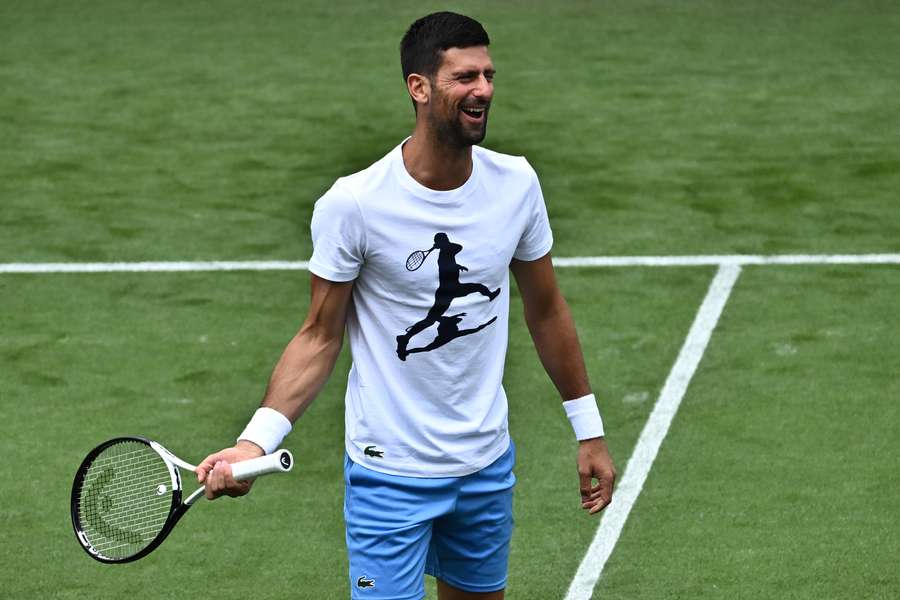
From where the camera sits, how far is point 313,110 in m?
14.5

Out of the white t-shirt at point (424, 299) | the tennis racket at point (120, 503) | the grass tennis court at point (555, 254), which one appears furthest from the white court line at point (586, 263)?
the white t-shirt at point (424, 299)

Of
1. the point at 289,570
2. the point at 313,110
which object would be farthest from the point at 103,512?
the point at 313,110

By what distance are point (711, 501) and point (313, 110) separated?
7.91 metres

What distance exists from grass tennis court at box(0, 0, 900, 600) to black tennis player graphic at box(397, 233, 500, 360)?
2.09m

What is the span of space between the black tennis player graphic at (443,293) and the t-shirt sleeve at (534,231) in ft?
0.80

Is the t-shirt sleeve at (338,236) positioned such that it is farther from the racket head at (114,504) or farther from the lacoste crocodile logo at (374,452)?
the racket head at (114,504)

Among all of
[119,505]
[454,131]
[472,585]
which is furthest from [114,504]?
[454,131]

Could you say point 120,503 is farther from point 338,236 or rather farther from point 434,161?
point 434,161

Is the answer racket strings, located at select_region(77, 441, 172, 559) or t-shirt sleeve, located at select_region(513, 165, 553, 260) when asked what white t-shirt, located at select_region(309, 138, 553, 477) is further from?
racket strings, located at select_region(77, 441, 172, 559)

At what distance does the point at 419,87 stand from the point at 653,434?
378 centimetres

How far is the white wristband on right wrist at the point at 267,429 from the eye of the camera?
4.67m

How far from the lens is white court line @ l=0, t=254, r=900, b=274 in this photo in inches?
420

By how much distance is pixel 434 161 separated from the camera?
4754 millimetres

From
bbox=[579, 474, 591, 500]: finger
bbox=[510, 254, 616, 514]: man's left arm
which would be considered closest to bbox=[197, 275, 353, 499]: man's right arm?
bbox=[510, 254, 616, 514]: man's left arm
